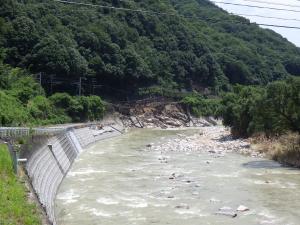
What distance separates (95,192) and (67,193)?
1556mm

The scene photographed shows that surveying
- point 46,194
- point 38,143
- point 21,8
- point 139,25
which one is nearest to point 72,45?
point 21,8

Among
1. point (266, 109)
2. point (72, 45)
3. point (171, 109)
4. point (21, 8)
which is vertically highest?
point (21, 8)

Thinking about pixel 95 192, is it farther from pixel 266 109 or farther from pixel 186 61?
pixel 186 61

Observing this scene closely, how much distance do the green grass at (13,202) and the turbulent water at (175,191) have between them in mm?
3078

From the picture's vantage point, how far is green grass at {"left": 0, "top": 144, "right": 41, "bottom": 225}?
47.6 feet

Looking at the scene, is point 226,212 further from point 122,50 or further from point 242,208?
point 122,50

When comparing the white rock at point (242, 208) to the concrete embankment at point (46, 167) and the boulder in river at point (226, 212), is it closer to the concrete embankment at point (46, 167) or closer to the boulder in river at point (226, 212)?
the boulder in river at point (226, 212)

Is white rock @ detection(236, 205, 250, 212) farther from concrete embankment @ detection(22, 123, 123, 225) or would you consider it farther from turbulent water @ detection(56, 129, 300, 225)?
concrete embankment @ detection(22, 123, 123, 225)

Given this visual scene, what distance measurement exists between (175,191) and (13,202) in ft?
42.6

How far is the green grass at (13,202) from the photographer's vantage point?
14523 mm

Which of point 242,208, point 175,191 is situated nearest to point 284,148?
point 175,191

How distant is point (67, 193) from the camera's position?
85.1 feet

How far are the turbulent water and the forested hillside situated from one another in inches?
899

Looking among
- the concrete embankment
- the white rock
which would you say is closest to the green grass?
the concrete embankment
